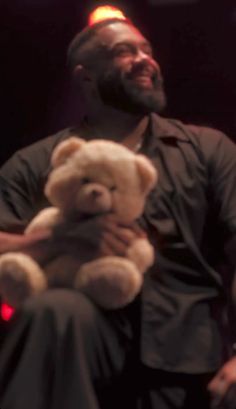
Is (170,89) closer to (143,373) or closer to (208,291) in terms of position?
(208,291)

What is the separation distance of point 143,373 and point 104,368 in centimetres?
11

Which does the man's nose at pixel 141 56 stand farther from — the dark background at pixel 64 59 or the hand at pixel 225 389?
the hand at pixel 225 389

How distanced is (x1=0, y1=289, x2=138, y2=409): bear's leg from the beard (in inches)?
21.1

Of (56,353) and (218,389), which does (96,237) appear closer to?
(56,353)

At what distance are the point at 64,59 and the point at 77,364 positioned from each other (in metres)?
1.20

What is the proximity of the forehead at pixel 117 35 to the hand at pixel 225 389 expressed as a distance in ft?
2.71

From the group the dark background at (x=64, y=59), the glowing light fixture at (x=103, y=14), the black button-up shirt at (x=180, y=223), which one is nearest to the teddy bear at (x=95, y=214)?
the black button-up shirt at (x=180, y=223)

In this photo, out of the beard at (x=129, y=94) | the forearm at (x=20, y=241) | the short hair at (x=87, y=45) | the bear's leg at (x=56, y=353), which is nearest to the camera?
the bear's leg at (x=56, y=353)

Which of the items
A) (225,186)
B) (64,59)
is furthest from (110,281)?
(64,59)

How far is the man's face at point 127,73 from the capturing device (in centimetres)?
211

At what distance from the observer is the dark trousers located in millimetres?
1660

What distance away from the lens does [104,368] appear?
180 centimetres

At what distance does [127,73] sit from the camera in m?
2.13

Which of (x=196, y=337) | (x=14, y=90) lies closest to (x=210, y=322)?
(x=196, y=337)
